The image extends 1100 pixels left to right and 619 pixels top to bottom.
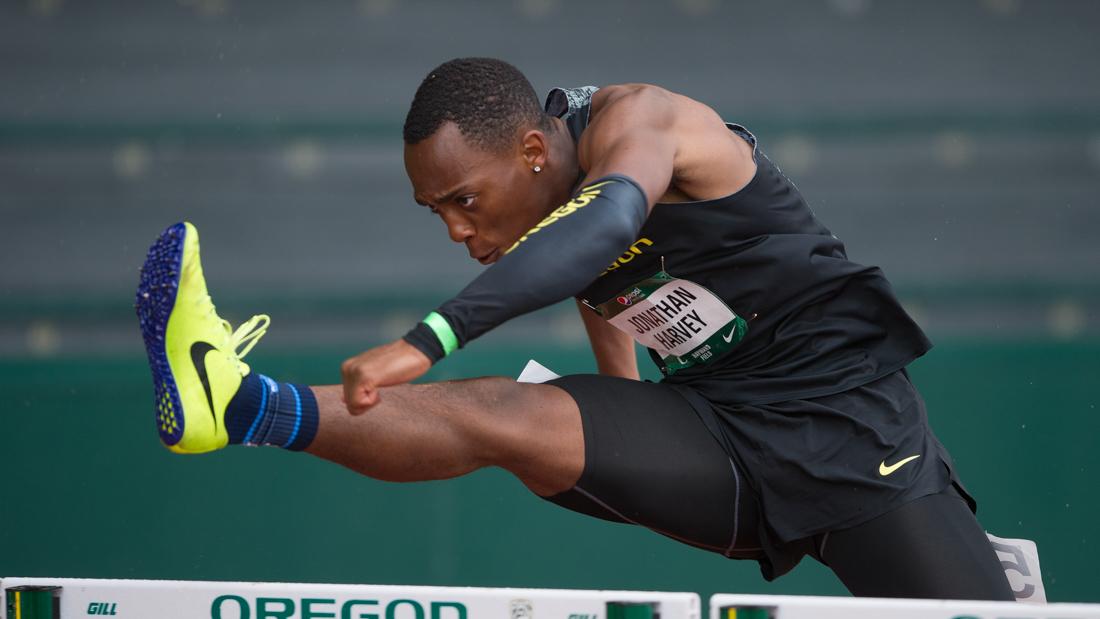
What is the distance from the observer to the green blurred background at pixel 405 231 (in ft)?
11.6

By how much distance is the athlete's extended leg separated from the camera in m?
1.92

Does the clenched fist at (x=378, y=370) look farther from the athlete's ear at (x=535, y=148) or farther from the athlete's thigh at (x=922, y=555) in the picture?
the athlete's thigh at (x=922, y=555)

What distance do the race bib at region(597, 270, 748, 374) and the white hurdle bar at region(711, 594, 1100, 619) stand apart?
2.21 feet

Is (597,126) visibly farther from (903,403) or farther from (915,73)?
(915,73)

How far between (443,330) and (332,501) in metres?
2.06

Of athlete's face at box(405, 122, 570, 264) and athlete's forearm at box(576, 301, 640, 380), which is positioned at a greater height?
athlete's face at box(405, 122, 570, 264)

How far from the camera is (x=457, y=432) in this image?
6.48 ft

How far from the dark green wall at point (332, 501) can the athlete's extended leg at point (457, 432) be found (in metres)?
1.49

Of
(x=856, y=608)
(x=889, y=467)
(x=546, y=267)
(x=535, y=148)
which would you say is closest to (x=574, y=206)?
(x=546, y=267)

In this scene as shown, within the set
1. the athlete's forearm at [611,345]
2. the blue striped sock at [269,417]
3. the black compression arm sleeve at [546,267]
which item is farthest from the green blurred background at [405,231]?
the black compression arm sleeve at [546,267]

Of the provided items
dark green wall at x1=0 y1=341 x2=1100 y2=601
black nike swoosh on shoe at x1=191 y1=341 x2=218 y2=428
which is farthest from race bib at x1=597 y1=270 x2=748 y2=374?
dark green wall at x1=0 y1=341 x2=1100 y2=601

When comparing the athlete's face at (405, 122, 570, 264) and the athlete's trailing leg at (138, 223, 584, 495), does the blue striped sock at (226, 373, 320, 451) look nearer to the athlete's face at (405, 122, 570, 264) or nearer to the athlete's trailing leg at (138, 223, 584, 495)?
the athlete's trailing leg at (138, 223, 584, 495)

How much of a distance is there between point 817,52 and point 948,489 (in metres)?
1.77

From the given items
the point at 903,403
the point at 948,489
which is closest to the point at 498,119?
the point at 903,403
